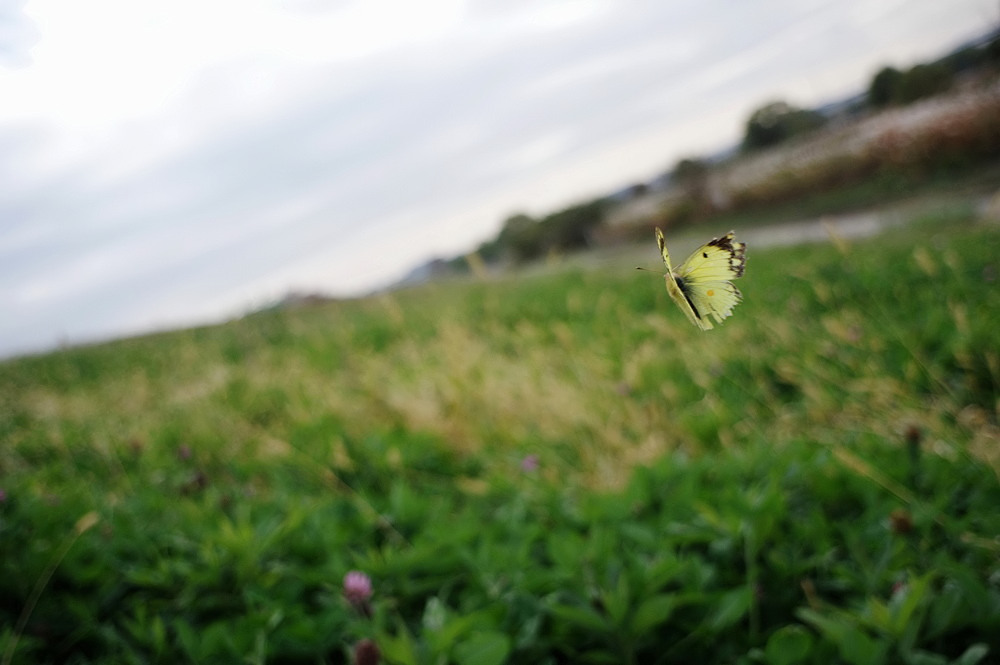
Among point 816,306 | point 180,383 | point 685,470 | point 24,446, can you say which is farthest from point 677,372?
point 180,383

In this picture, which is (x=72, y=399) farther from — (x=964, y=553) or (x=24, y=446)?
(x=964, y=553)

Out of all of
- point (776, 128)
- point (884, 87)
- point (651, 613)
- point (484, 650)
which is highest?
point (884, 87)

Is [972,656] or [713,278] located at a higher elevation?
[713,278]

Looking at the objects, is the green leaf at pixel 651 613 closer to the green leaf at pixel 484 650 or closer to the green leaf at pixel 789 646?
the green leaf at pixel 789 646

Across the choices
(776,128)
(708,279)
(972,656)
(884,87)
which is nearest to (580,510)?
(972,656)

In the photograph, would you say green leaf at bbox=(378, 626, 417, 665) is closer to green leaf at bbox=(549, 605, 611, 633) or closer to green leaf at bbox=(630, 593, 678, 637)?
green leaf at bbox=(549, 605, 611, 633)

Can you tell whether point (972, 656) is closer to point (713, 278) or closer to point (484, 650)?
point (484, 650)

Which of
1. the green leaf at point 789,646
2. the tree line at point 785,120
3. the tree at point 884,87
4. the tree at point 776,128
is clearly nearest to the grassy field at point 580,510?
the green leaf at point 789,646
